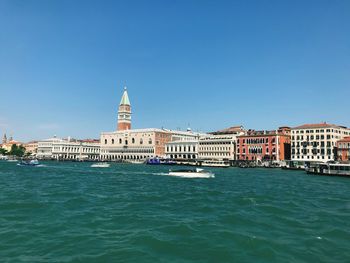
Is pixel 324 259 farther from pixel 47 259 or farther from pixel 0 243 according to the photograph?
pixel 0 243

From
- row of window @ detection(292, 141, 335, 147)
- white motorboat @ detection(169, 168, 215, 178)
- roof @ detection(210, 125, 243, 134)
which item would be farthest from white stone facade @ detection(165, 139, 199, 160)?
white motorboat @ detection(169, 168, 215, 178)

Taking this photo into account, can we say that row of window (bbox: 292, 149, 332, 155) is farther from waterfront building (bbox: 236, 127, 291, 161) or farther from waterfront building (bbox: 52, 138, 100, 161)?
waterfront building (bbox: 52, 138, 100, 161)

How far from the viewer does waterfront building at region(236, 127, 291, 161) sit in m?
76.0

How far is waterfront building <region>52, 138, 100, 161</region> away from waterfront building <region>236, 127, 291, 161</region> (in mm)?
61204

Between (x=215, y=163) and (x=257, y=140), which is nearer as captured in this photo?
(x=257, y=140)

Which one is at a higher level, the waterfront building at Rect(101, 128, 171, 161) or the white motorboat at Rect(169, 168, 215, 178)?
the waterfront building at Rect(101, 128, 171, 161)

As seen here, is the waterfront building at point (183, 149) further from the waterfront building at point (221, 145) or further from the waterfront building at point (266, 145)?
the waterfront building at point (266, 145)

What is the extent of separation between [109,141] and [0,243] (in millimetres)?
111638

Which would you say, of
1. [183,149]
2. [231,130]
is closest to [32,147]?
[183,149]

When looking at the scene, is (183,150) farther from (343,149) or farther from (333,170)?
(333,170)

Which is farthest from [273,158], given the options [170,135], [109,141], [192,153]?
[109,141]

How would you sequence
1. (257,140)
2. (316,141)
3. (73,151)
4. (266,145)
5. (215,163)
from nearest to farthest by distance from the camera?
(316,141)
(266,145)
(257,140)
(215,163)
(73,151)

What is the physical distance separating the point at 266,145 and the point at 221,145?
12.4 m

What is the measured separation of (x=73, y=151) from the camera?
5074 inches
